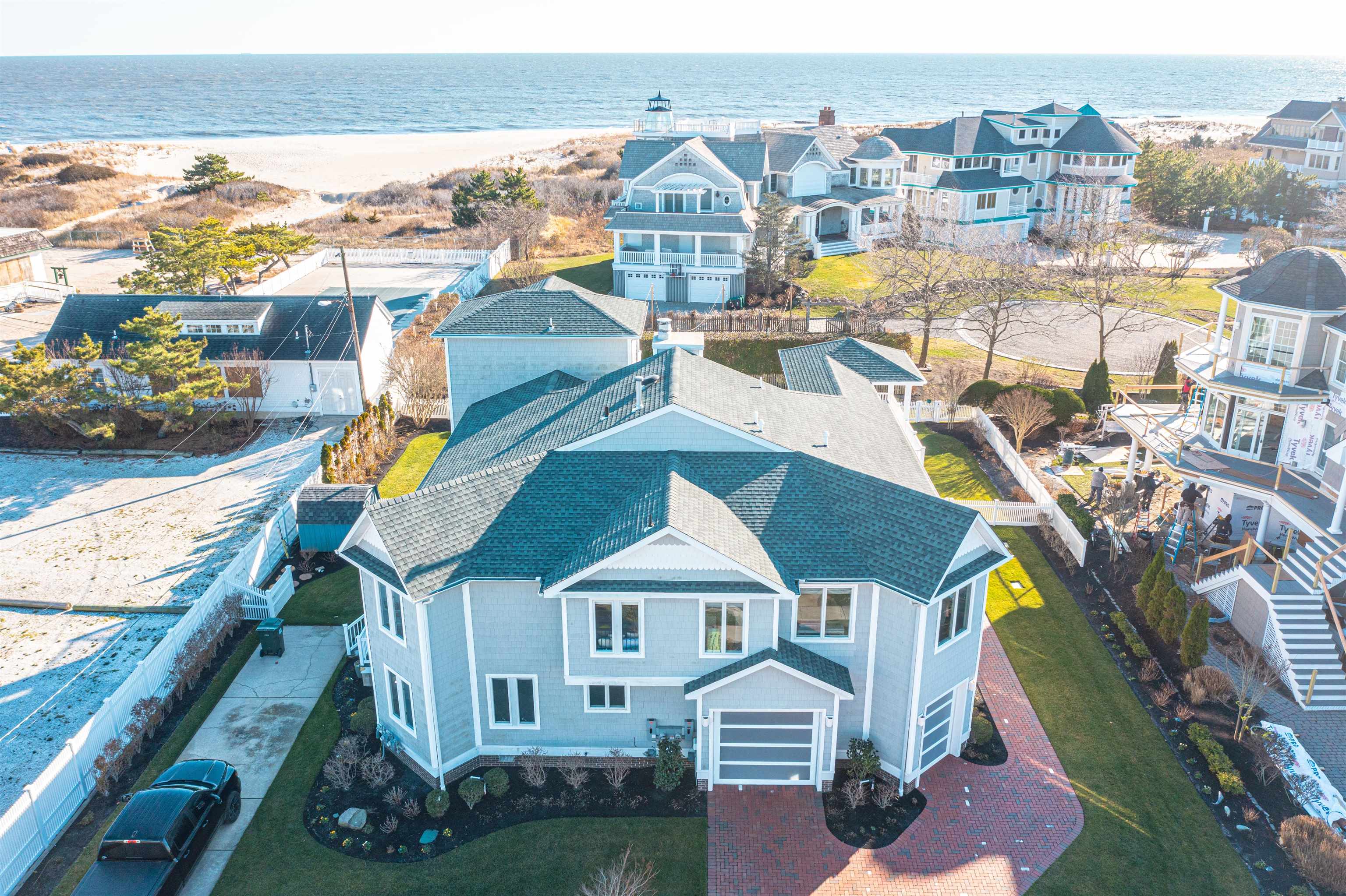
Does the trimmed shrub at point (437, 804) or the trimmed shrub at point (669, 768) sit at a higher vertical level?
the trimmed shrub at point (669, 768)

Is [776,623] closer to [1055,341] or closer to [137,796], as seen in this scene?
[137,796]

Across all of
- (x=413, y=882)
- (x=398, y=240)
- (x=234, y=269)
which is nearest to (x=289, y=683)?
(x=413, y=882)

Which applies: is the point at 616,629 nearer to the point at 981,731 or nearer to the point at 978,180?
the point at 981,731

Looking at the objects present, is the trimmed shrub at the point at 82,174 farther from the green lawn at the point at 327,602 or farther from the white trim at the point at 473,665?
the white trim at the point at 473,665

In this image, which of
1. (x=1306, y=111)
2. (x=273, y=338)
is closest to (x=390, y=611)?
(x=273, y=338)

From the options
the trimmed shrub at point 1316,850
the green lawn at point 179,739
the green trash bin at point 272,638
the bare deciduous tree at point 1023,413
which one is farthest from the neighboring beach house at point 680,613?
the bare deciduous tree at point 1023,413

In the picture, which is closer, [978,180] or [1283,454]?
[1283,454]

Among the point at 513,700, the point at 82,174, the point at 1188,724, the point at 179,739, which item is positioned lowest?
the point at 179,739
